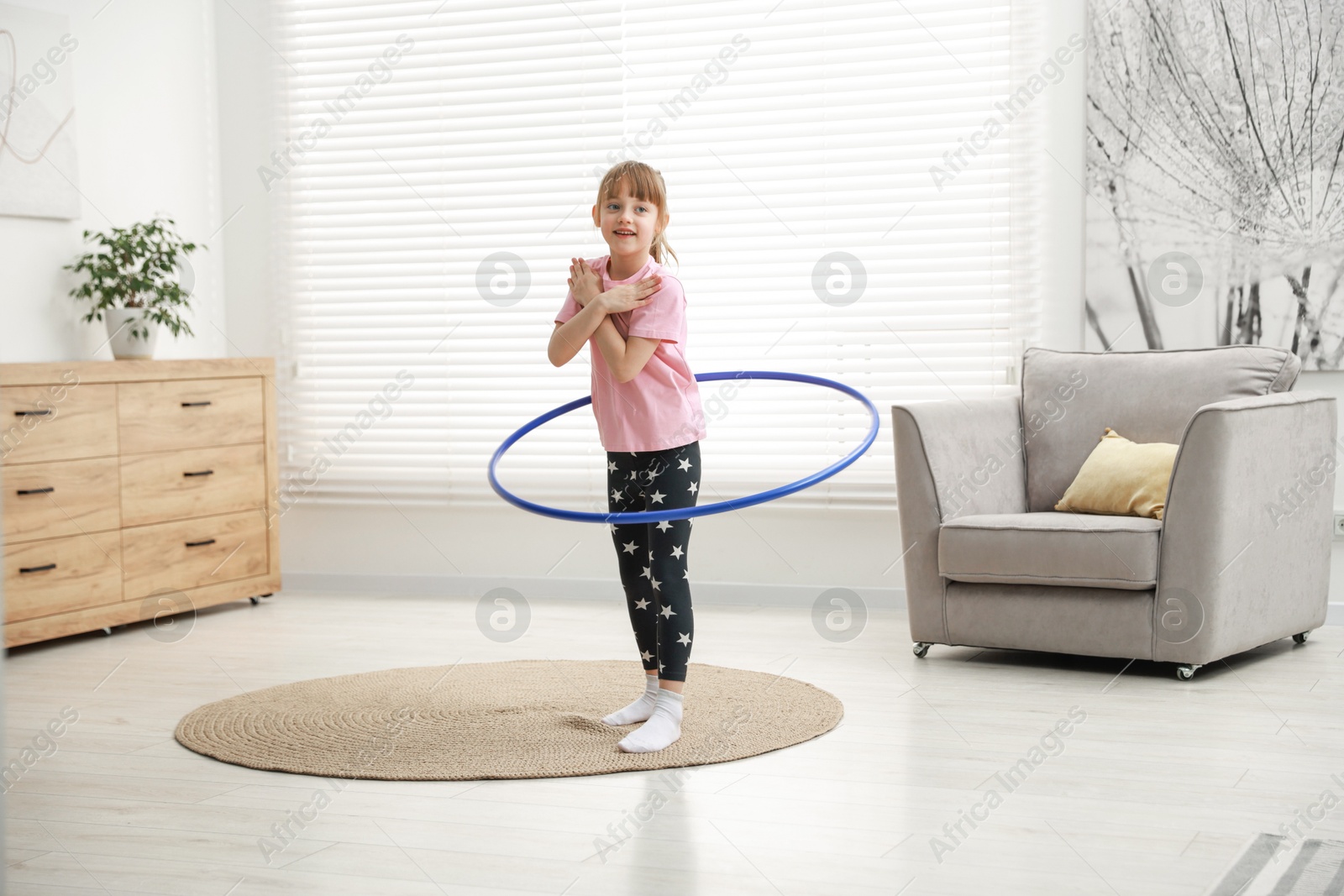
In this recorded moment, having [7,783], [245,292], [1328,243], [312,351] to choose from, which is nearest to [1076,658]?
[1328,243]

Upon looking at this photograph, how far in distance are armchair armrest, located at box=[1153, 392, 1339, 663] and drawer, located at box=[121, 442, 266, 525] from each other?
3.06 metres

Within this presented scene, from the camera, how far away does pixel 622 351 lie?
2637 mm

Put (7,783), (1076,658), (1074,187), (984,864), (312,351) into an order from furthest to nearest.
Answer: (312,351)
(1074,187)
(1076,658)
(7,783)
(984,864)

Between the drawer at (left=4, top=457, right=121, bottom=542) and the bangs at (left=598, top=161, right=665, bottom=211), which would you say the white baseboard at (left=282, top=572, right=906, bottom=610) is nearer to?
the drawer at (left=4, top=457, right=121, bottom=542)

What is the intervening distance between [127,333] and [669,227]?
74.0 inches

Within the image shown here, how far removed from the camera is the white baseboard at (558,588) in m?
4.52

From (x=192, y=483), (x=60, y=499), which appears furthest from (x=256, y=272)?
(x=60, y=499)

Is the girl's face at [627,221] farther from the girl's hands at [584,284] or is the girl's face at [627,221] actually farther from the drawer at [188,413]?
the drawer at [188,413]

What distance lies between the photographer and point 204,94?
200 inches

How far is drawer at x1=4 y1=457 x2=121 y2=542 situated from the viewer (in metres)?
3.81

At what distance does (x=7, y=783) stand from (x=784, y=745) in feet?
5.19

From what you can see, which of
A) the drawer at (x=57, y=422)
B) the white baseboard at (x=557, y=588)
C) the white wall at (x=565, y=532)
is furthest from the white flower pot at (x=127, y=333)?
the white baseboard at (x=557, y=588)

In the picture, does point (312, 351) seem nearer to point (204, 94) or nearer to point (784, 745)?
point (204, 94)

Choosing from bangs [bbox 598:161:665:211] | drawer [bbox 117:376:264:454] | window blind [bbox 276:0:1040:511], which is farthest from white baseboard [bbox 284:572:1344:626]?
bangs [bbox 598:161:665:211]
